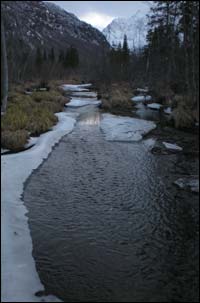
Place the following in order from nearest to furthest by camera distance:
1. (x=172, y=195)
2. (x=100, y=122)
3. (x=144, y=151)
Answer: (x=172, y=195), (x=144, y=151), (x=100, y=122)

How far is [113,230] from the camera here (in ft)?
30.2

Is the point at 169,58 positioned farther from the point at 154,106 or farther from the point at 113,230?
the point at 113,230

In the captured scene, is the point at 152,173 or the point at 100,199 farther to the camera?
the point at 152,173

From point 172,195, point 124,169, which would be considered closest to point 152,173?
point 124,169

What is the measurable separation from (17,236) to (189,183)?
605 centimetres

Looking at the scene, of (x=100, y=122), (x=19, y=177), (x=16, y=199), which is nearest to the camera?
(x=16, y=199)

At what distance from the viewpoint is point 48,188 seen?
1203 centimetres

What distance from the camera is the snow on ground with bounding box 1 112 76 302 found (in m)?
6.55

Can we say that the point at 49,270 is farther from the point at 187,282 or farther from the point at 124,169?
the point at 124,169

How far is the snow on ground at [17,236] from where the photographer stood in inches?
258

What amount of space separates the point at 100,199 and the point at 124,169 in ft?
11.0

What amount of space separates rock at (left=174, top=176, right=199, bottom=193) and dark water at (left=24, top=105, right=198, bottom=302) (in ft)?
0.95

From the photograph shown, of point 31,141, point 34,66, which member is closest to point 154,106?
point 31,141

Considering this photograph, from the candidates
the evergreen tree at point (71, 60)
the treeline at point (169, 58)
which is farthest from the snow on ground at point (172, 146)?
the evergreen tree at point (71, 60)
